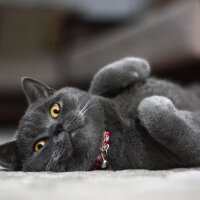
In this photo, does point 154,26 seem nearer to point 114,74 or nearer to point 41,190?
point 114,74

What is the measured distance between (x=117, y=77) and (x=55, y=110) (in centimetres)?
41

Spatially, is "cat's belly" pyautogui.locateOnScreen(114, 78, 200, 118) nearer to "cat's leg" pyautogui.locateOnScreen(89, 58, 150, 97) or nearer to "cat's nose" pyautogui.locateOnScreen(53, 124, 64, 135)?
"cat's leg" pyautogui.locateOnScreen(89, 58, 150, 97)

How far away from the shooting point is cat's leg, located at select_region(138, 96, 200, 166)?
1080mm

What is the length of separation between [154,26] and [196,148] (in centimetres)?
131

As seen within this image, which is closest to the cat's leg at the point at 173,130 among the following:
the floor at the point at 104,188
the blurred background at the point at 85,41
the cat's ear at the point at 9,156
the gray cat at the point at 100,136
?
the gray cat at the point at 100,136

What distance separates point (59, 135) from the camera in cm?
104

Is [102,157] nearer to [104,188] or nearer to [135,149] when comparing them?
[135,149]

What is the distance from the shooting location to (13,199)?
2.16 feet

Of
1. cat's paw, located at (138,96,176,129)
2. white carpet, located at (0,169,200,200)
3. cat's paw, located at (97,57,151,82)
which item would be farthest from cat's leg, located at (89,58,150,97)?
white carpet, located at (0,169,200,200)

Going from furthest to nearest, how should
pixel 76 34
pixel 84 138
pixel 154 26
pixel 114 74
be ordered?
1. pixel 76 34
2. pixel 154 26
3. pixel 114 74
4. pixel 84 138

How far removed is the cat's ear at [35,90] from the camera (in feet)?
4.28

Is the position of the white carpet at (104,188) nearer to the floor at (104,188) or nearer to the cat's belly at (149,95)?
the floor at (104,188)

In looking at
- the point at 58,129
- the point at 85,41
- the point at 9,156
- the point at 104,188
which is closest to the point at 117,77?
the point at 58,129

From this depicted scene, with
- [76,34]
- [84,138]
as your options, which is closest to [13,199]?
[84,138]
